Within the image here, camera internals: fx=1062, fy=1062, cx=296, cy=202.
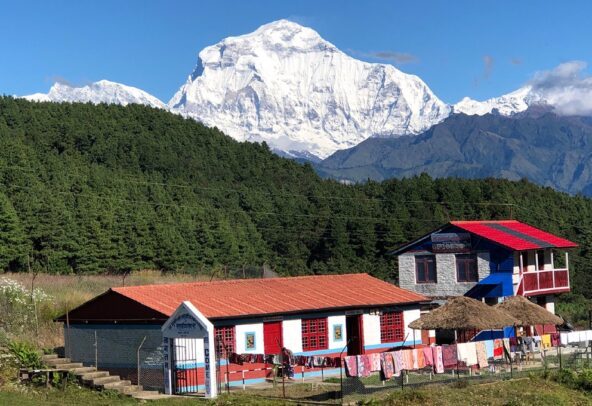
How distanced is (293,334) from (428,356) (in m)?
5.75

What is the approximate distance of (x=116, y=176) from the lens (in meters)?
102

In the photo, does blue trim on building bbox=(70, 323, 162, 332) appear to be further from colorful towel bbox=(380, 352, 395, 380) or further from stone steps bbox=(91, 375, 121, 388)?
colorful towel bbox=(380, 352, 395, 380)

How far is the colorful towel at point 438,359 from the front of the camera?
3009 centimetres

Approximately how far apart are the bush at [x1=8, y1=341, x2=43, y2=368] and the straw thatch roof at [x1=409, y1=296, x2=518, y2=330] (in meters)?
11.9

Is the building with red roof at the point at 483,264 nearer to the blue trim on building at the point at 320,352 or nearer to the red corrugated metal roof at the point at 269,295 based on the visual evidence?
the red corrugated metal roof at the point at 269,295

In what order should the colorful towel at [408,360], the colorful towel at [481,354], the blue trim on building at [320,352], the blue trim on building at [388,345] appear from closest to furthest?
the colorful towel at [408,360], the colorful towel at [481,354], the blue trim on building at [320,352], the blue trim on building at [388,345]

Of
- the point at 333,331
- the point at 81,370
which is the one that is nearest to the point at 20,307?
the point at 81,370

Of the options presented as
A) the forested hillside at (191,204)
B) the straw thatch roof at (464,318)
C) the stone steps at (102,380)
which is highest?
the forested hillside at (191,204)

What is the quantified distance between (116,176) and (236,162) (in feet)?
86.4

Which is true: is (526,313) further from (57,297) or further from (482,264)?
(57,297)

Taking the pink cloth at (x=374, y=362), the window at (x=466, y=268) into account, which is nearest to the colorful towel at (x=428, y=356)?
the pink cloth at (x=374, y=362)

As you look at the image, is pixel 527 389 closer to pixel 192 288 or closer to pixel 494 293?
pixel 192 288

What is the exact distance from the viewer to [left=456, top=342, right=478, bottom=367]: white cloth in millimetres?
31203

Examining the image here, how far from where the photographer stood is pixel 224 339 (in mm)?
31969
